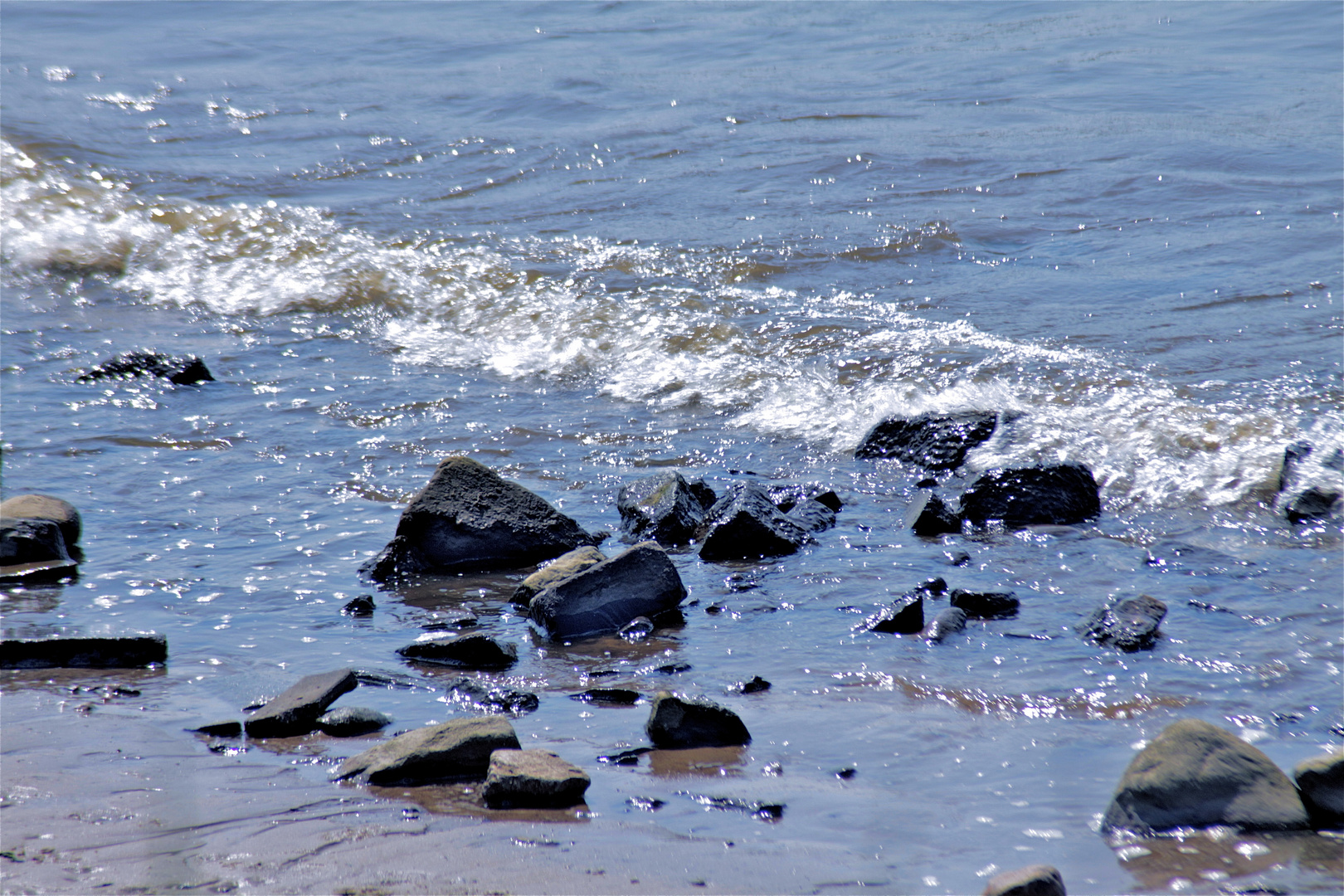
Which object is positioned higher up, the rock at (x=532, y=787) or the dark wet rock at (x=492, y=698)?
the rock at (x=532, y=787)

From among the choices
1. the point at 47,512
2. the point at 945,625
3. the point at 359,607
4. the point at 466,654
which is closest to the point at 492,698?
the point at 466,654

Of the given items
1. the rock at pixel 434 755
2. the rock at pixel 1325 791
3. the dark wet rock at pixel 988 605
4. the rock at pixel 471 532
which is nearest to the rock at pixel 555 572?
the rock at pixel 471 532

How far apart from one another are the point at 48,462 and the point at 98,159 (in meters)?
8.07

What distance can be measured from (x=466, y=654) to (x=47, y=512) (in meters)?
1.78

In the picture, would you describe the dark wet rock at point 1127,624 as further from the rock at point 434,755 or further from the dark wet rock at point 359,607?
the dark wet rock at point 359,607

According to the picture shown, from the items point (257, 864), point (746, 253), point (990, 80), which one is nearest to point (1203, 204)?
point (746, 253)

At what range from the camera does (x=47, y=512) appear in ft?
12.5

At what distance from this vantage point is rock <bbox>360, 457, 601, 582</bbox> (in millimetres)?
3719

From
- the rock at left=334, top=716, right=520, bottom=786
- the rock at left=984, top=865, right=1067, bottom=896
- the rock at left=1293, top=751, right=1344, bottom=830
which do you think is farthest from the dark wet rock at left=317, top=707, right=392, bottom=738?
the rock at left=1293, top=751, right=1344, bottom=830

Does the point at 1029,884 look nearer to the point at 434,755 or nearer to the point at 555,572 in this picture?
the point at 434,755

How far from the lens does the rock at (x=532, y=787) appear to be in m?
2.20

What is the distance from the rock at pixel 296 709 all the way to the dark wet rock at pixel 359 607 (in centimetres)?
67

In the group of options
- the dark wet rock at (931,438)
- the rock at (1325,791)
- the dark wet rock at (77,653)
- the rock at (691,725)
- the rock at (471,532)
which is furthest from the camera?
the dark wet rock at (931,438)

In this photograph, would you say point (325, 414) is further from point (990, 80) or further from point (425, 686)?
point (990, 80)
